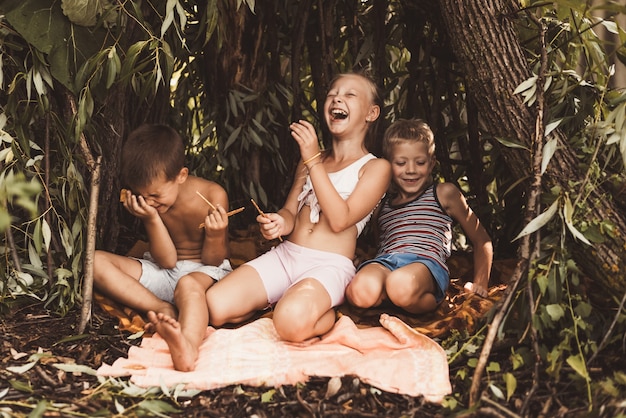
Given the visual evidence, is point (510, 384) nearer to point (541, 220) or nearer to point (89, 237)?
point (541, 220)

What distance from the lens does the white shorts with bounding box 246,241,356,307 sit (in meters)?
2.35

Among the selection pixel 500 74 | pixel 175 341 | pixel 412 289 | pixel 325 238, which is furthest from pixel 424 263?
pixel 175 341

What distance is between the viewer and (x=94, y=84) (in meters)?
2.11

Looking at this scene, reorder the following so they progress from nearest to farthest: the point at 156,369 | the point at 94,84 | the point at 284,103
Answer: the point at 156,369
the point at 94,84
the point at 284,103

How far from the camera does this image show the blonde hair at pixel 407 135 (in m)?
2.58

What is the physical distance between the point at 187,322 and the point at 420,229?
910mm

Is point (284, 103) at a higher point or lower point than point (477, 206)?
higher

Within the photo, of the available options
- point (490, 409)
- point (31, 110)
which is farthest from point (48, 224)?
point (490, 409)

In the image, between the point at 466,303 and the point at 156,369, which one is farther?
the point at 466,303

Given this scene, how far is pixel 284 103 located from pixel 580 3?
143cm

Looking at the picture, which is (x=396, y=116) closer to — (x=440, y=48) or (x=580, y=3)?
(x=440, y=48)

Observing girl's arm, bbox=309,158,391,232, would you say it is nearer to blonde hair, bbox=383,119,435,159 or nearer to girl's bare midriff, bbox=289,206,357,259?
girl's bare midriff, bbox=289,206,357,259

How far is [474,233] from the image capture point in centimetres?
256

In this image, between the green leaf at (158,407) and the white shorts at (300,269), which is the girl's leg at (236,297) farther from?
the green leaf at (158,407)
